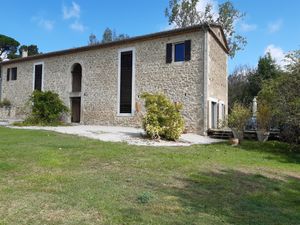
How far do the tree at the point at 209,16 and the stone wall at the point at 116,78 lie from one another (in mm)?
15196

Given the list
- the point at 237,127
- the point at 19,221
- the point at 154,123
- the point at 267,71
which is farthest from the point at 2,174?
the point at 267,71

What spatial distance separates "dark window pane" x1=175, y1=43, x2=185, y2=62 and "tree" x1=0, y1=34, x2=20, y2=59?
40621 mm

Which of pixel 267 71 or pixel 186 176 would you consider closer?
pixel 186 176

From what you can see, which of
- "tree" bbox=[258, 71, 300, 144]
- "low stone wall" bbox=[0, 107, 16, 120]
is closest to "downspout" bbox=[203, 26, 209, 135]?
"tree" bbox=[258, 71, 300, 144]

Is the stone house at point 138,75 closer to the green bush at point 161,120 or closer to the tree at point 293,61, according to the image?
the green bush at point 161,120

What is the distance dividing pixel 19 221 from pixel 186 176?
4000mm

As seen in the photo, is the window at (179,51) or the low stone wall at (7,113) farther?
the low stone wall at (7,113)

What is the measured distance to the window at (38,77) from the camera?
85.0ft

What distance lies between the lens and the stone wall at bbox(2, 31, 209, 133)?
706 inches

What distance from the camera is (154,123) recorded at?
14.4 meters

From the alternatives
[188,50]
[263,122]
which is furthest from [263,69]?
[263,122]

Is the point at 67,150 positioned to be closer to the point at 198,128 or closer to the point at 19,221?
the point at 19,221

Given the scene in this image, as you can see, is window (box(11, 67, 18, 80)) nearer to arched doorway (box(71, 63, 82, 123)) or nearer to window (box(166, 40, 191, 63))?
arched doorway (box(71, 63, 82, 123))

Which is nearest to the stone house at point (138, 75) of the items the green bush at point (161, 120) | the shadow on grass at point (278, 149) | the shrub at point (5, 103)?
the shrub at point (5, 103)
